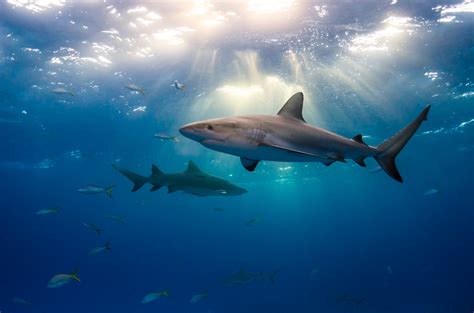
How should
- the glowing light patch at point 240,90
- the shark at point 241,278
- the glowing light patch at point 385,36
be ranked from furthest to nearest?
the shark at point 241,278
the glowing light patch at point 240,90
the glowing light patch at point 385,36

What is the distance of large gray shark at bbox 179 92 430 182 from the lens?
3596 mm

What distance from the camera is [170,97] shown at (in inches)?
711

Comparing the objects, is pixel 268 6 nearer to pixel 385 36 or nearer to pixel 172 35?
pixel 172 35

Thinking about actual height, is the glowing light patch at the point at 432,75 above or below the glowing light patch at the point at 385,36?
below

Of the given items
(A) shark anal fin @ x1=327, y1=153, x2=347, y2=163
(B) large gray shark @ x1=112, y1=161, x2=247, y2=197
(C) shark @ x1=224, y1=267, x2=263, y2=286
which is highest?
(A) shark anal fin @ x1=327, y1=153, x2=347, y2=163

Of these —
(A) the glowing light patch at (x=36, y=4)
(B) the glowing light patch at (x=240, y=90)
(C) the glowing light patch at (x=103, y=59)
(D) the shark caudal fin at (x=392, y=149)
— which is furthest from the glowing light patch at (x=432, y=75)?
(A) the glowing light patch at (x=36, y=4)

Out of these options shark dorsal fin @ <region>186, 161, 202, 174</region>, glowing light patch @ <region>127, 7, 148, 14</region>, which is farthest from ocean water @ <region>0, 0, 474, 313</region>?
shark dorsal fin @ <region>186, 161, 202, 174</region>

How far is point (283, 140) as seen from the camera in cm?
405

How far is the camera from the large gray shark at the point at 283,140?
11.8 ft

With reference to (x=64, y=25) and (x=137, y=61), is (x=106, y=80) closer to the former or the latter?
(x=137, y=61)

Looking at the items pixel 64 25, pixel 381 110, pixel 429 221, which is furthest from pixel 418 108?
pixel 429 221

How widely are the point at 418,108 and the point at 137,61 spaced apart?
56.1ft

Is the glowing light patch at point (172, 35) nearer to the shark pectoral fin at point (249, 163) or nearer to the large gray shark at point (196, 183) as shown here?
the large gray shark at point (196, 183)

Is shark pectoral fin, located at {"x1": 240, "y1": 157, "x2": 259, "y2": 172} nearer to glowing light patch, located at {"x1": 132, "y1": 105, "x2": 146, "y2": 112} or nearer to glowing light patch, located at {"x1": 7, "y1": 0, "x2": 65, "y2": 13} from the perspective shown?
glowing light patch, located at {"x1": 7, "y1": 0, "x2": 65, "y2": 13}
